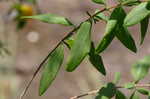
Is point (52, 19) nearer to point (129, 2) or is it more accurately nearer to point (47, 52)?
point (129, 2)

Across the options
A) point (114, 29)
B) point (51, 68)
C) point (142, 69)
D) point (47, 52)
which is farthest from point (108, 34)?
point (47, 52)

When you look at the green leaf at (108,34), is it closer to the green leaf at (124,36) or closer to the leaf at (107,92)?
the green leaf at (124,36)

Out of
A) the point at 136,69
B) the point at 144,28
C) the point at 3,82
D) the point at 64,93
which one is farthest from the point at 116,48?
the point at 144,28

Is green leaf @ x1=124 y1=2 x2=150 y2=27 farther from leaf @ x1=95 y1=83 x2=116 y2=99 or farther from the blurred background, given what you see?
the blurred background

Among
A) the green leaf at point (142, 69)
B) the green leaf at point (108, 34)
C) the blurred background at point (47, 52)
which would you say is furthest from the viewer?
the blurred background at point (47, 52)

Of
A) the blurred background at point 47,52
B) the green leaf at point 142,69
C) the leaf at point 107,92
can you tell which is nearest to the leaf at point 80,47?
the leaf at point 107,92

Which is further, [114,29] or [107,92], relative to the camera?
[107,92]

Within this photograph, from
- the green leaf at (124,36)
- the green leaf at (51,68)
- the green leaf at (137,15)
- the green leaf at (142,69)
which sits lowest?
the green leaf at (142,69)
